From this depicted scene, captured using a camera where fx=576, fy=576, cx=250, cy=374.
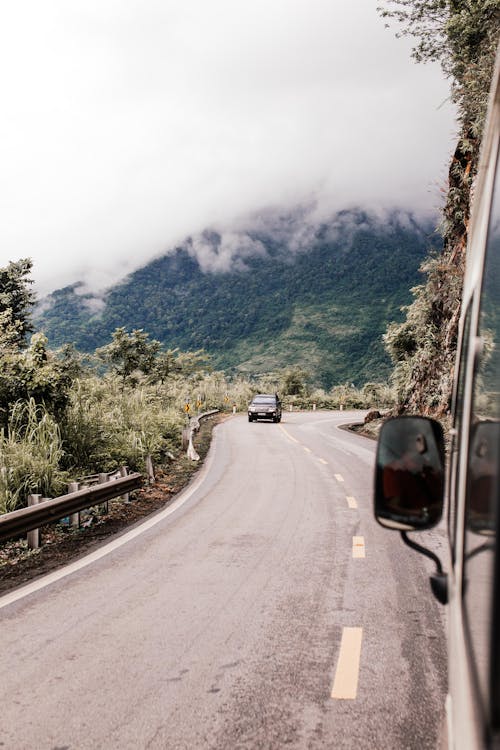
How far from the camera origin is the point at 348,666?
3721 mm

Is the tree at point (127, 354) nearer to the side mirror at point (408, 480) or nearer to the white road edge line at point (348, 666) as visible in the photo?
the white road edge line at point (348, 666)

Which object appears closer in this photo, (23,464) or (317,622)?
(317,622)

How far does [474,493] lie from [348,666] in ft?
9.73

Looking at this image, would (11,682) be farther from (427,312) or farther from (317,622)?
(427,312)

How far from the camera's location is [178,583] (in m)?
5.58

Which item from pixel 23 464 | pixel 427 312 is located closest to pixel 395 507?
pixel 23 464

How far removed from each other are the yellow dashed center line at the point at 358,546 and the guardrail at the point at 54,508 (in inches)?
146

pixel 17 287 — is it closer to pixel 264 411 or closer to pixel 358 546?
pixel 264 411

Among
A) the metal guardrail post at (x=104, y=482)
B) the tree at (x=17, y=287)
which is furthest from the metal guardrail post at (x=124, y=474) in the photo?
the tree at (x=17, y=287)

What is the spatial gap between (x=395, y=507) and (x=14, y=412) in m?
10.2

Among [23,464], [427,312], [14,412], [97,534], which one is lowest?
[97,534]

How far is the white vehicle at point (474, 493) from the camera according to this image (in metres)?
0.88

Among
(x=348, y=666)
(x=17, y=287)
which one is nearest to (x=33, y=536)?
(x=348, y=666)

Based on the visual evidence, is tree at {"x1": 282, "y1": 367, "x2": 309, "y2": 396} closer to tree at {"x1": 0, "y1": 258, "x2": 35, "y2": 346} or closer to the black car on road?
the black car on road
